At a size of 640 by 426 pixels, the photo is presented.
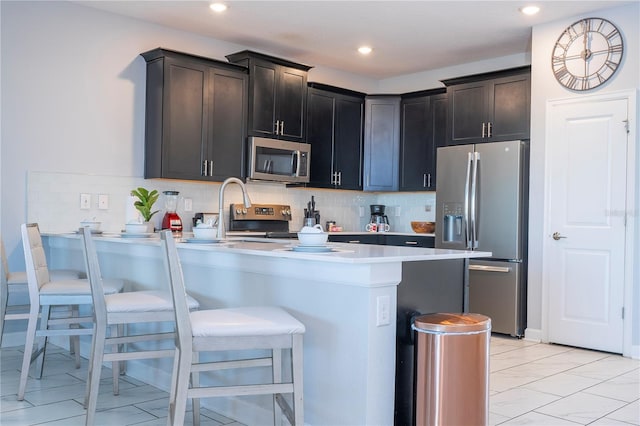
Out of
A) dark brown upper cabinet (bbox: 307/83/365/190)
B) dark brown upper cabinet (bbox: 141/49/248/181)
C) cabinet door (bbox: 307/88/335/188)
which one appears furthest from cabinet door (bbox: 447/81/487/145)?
dark brown upper cabinet (bbox: 141/49/248/181)

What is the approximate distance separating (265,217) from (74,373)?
2591mm

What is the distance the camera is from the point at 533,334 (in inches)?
194

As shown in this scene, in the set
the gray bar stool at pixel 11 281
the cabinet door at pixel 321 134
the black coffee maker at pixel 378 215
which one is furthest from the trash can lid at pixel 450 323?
the black coffee maker at pixel 378 215

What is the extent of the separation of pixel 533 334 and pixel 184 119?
3.42 meters

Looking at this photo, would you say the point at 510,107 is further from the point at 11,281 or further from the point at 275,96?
the point at 11,281

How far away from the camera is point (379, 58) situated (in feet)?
20.4

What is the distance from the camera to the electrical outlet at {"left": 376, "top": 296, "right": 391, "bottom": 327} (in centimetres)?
228

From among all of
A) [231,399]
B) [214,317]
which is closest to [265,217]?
[231,399]

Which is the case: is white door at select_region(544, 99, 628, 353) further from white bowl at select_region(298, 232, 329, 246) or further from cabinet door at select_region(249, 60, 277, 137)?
white bowl at select_region(298, 232, 329, 246)

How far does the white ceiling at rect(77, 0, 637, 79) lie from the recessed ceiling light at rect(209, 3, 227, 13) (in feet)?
0.19

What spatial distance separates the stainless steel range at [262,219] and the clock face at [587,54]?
2.77 meters

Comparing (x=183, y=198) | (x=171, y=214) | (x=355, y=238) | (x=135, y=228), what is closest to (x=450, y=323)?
(x=135, y=228)

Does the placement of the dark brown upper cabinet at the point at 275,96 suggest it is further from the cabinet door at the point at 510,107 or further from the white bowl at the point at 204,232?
the white bowl at the point at 204,232

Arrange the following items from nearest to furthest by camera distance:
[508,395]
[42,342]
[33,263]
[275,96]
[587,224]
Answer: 1. [33,263]
2. [508,395]
3. [42,342]
4. [587,224]
5. [275,96]
